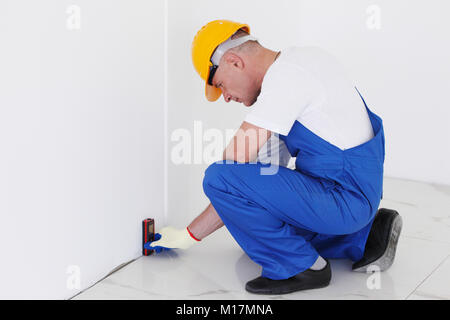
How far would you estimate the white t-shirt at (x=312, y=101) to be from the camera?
5.62 feet

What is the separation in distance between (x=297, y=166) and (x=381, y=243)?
46cm

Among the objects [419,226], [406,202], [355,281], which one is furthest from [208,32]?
[406,202]

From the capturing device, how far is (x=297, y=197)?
183cm

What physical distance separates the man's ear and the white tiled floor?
2.49 feet

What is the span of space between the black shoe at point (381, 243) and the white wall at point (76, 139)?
829mm

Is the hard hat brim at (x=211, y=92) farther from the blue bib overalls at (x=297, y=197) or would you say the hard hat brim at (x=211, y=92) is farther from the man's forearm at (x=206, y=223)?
the man's forearm at (x=206, y=223)

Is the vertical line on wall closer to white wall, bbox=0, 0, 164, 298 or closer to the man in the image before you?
white wall, bbox=0, 0, 164, 298

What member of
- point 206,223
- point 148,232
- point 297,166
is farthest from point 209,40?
point 148,232

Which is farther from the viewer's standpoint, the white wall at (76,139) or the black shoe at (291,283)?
the black shoe at (291,283)

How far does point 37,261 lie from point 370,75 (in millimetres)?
2609

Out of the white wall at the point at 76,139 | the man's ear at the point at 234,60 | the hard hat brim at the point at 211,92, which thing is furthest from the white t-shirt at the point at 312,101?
the white wall at the point at 76,139

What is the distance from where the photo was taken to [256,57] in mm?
1848

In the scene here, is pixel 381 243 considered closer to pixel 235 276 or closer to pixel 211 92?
pixel 235 276

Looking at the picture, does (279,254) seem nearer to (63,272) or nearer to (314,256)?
(314,256)
